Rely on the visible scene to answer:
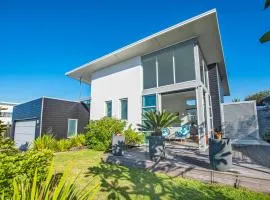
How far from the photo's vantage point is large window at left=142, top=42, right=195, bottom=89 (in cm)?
1005

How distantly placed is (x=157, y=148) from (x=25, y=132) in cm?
1414

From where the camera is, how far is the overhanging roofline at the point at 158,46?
29.0ft

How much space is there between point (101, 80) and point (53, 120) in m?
5.20

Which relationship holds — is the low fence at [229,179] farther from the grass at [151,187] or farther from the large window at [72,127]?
the large window at [72,127]

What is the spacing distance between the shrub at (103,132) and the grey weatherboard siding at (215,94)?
6.68 meters

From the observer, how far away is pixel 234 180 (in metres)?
4.84

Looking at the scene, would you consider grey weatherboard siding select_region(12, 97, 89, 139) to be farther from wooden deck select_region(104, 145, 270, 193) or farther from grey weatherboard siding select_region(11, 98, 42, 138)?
wooden deck select_region(104, 145, 270, 193)

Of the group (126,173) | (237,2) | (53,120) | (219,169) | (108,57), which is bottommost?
(126,173)

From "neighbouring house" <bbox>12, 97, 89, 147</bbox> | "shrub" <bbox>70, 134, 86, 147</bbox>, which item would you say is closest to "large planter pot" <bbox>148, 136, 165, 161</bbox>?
"shrub" <bbox>70, 134, 86, 147</bbox>

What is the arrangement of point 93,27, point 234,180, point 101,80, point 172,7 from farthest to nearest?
point 93,27
point 101,80
point 172,7
point 234,180

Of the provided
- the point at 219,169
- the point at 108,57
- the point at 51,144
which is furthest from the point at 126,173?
the point at 108,57

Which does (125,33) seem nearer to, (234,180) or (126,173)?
(126,173)

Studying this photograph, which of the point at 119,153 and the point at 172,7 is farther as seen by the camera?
the point at 172,7

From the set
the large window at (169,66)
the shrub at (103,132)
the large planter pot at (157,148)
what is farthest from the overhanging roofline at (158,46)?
the large planter pot at (157,148)
